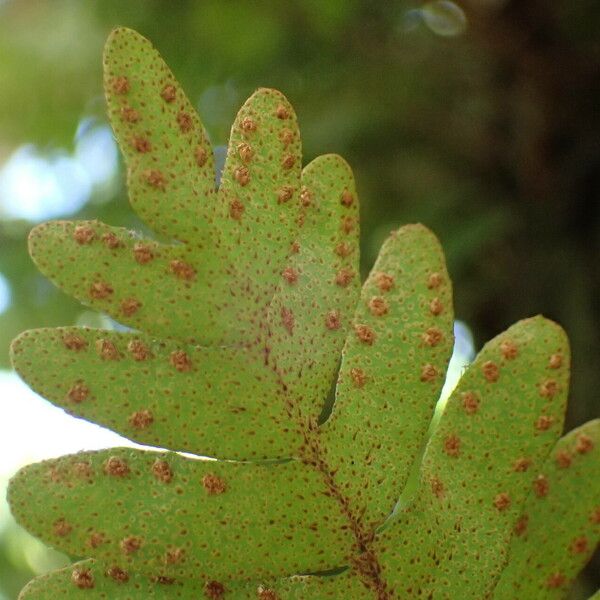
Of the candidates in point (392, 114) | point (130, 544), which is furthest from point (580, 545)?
point (392, 114)

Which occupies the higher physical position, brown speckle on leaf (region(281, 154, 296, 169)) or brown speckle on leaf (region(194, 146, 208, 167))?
brown speckle on leaf (region(194, 146, 208, 167))

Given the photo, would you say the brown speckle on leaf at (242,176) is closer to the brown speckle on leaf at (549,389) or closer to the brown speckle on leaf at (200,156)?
the brown speckle on leaf at (200,156)

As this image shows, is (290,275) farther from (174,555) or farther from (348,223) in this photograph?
(174,555)

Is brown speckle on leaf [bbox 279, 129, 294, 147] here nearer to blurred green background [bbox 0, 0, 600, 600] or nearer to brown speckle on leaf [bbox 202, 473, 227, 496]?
brown speckle on leaf [bbox 202, 473, 227, 496]

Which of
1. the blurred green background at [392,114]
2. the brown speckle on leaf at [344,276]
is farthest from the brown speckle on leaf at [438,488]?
the blurred green background at [392,114]

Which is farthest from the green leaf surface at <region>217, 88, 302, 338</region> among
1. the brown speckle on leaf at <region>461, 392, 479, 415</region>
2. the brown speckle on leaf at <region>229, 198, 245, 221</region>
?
the brown speckle on leaf at <region>461, 392, 479, 415</region>

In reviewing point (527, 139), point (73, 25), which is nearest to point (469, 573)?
point (527, 139)
